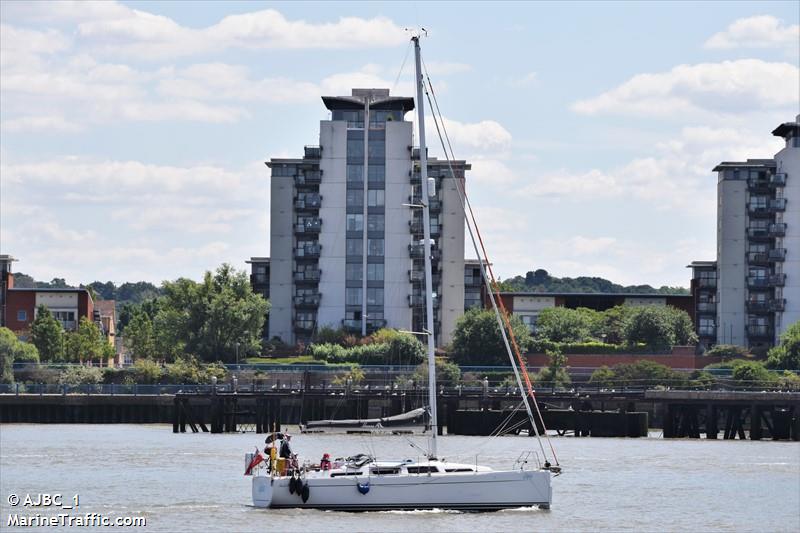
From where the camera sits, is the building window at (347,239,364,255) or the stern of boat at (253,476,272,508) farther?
the building window at (347,239,364,255)

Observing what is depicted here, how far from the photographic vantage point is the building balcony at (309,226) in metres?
172

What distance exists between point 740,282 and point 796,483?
101215mm

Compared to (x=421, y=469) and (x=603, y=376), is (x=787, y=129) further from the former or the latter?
(x=421, y=469)

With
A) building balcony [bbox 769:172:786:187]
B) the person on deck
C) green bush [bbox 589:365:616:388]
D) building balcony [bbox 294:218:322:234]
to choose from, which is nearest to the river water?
the person on deck

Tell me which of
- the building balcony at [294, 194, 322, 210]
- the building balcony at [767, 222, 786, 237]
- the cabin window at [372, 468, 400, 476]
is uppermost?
the building balcony at [294, 194, 322, 210]

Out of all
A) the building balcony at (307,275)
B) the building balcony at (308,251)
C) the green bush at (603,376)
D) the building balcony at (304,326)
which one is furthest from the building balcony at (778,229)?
the building balcony at (304,326)

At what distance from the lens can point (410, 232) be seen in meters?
170

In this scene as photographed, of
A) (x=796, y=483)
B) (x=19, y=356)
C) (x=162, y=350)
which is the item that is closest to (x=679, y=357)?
(x=162, y=350)

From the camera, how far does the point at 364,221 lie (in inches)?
6722

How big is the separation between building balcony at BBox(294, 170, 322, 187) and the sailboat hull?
10814 centimetres

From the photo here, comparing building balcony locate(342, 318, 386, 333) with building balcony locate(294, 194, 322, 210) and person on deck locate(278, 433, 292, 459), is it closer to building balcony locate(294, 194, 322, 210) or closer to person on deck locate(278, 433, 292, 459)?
building balcony locate(294, 194, 322, 210)

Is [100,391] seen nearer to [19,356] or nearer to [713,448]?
[19,356]

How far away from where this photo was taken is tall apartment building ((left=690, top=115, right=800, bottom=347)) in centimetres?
17700

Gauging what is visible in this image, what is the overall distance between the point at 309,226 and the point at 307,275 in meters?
5.06
